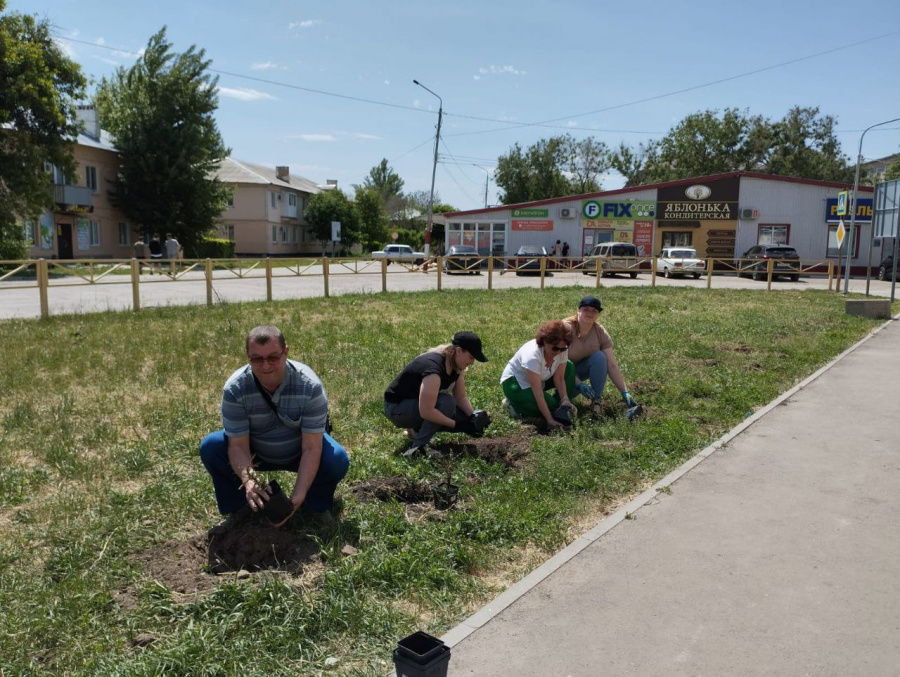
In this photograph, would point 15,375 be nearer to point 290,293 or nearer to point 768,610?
point 768,610

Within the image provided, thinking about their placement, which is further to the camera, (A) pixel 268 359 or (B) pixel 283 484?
(B) pixel 283 484

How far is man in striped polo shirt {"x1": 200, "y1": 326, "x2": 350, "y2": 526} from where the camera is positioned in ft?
13.0

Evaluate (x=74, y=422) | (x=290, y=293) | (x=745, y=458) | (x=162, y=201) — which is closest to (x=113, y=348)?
(x=74, y=422)

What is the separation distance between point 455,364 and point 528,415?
1423 mm

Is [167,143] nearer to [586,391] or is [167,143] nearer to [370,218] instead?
[370,218]

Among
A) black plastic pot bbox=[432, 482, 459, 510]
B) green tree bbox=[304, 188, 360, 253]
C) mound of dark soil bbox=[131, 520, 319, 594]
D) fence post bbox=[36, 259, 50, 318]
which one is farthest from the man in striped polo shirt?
green tree bbox=[304, 188, 360, 253]

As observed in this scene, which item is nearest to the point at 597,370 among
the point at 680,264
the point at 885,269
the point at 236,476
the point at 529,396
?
the point at 529,396

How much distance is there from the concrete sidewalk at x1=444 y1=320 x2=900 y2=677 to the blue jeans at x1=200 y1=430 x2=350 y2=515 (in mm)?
1302

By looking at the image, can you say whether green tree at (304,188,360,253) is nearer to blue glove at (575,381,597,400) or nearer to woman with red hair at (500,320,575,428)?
blue glove at (575,381,597,400)

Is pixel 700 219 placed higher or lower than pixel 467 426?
higher

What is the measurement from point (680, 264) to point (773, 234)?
463 inches

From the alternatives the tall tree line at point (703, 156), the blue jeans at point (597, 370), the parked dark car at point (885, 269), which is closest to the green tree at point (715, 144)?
the tall tree line at point (703, 156)

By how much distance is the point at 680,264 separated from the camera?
36500 mm

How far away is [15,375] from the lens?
8.34 m
